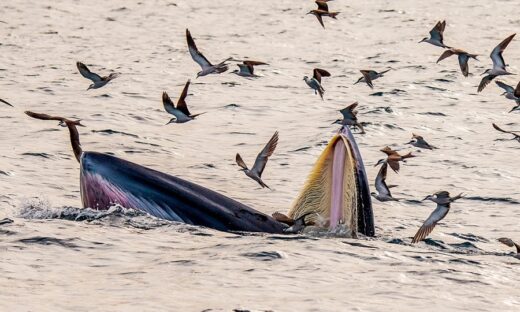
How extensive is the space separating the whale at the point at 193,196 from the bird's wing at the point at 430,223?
1.34m

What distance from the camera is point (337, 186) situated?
A: 51.8ft

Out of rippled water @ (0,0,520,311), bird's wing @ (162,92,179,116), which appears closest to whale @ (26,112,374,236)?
rippled water @ (0,0,520,311)

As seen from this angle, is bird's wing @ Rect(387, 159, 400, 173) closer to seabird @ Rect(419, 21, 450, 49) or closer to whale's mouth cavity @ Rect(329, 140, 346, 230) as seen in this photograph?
seabird @ Rect(419, 21, 450, 49)

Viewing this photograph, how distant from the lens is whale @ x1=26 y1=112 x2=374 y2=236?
15.8 m

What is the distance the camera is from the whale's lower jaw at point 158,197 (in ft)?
52.7

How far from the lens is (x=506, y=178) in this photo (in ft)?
74.1

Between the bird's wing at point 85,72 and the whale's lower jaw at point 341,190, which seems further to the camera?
the bird's wing at point 85,72

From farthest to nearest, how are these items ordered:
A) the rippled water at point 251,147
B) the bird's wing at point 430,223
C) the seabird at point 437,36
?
1. the seabird at point 437,36
2. the bird's wing at point 430,223
3. the rippled water at point 251,147

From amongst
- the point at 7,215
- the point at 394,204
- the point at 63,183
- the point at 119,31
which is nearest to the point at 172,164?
the point at 63,183

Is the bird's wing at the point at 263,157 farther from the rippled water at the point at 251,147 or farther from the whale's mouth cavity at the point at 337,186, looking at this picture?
the whale's mouth cavity at the point at 337,186

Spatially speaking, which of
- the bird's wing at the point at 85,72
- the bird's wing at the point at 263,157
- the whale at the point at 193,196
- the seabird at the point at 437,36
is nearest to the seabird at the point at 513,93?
the seabird at the point at 437,36

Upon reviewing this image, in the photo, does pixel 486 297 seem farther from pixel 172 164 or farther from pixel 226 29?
pixel 226 29

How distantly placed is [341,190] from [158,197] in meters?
2.23

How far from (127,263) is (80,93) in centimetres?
1689
